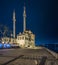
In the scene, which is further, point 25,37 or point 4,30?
point 4,30

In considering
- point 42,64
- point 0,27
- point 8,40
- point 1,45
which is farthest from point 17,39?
point 42,64

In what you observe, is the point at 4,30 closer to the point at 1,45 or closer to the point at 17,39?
the point at 17,39

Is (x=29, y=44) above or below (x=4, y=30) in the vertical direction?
below

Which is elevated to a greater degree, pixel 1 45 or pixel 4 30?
pixel 4 30

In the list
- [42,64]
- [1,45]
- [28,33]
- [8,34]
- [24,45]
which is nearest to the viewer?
[42,64]

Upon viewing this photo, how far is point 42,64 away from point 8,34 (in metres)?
68.7

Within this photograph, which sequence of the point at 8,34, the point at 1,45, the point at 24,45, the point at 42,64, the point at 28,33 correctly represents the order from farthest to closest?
the point at 8,34
the point at 28,33
the point at 24,45
the point at 1,45
the point at 42,64

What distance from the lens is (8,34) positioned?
8162 cm

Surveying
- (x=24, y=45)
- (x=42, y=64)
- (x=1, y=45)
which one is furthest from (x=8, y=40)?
(x=42, y=64)

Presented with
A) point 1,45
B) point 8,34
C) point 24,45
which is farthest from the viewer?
point 8,34

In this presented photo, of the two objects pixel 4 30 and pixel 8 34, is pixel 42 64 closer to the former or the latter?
pixel 4 30

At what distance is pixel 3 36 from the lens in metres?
74.2

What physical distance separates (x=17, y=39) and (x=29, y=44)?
4891 mm

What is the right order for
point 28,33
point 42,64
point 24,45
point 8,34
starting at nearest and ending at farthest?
1. point 42,64
2. point 24,45
3. point 28,33
4. point 8,34
